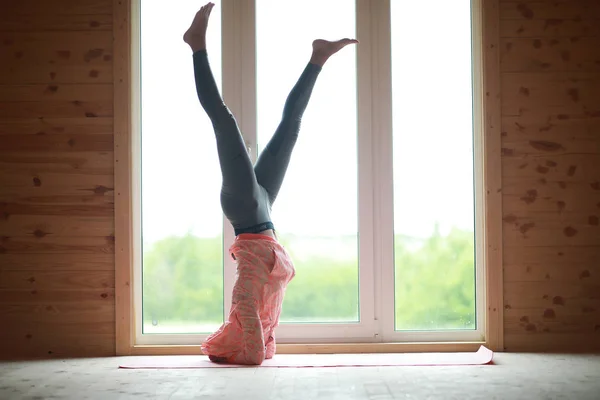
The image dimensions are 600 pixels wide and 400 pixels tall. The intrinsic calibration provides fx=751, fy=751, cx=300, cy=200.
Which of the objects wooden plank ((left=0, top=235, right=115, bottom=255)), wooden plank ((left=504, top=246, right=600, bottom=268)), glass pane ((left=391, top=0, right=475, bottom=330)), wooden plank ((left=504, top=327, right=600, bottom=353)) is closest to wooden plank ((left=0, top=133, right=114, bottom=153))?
wooden plank ((left=0, top=235, right=115, bottom=255))

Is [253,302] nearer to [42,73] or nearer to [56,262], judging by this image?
[56,262]

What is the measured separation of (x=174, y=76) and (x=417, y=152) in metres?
1.34

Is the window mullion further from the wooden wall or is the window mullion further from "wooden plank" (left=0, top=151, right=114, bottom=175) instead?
"wooden plank" (left=0, top=151, right=114, bottom=175)

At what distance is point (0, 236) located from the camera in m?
3.82

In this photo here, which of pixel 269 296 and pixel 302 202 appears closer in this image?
pixel 269 296

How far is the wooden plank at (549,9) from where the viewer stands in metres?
3.85

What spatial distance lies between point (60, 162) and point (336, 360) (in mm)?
1713

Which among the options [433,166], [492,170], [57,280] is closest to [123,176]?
[57,280]

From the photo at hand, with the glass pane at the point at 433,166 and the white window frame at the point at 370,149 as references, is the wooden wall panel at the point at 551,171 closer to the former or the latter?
the white window frame at the point at 370,149

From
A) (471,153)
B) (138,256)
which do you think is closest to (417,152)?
(471,153)

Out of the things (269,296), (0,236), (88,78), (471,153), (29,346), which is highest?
(88,78)

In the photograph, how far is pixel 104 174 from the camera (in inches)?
151

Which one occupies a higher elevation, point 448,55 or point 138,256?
point 448,55

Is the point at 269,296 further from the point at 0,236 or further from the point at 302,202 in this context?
the point at 0,236
